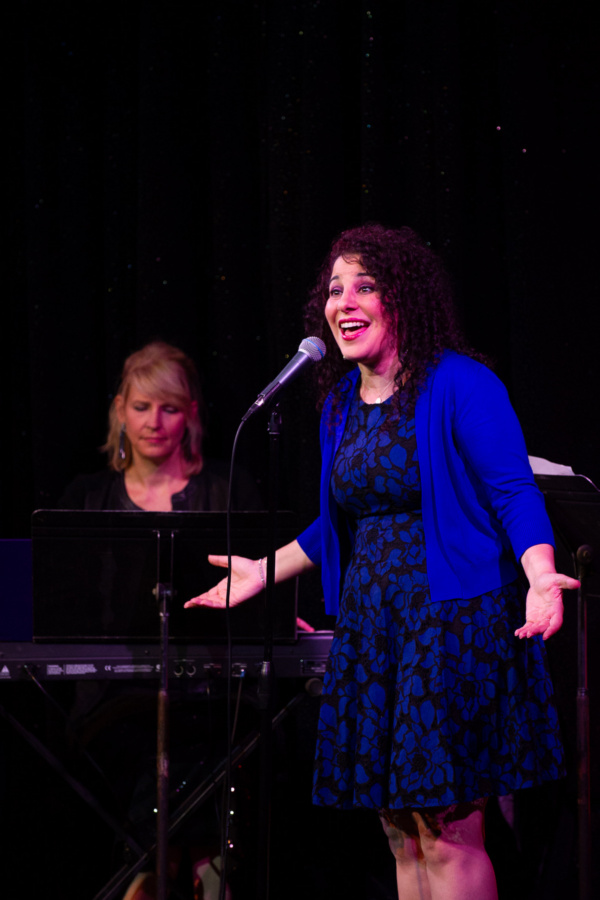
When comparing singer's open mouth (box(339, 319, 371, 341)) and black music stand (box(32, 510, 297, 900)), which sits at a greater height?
singer's open mouth (box(339, 319, 371, 341))

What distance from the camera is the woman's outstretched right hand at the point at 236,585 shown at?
2.10m

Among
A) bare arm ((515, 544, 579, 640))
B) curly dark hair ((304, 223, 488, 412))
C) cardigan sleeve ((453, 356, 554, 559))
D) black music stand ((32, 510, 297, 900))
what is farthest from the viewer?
black music stand ((32, 510, 297, 900))

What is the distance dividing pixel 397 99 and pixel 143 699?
6.99 ft

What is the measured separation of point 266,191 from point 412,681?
213 centimetres

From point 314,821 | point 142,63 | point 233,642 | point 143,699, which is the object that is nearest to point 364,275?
point 233,642

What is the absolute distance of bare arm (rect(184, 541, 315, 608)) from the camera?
2096 millimetres

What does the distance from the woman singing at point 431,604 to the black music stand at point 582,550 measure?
0.92 ft

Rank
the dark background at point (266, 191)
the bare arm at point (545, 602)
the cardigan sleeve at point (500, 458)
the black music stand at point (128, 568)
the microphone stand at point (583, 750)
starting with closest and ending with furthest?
the bare arm at point (545, 602) < the cardigan sleeve at point (500, 458) < the microphone stand at point (583, 750) < the black music stand at point (128, 568) < the dark background at point (266, 191)

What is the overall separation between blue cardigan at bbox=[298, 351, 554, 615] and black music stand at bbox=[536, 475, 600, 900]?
0.90 ft

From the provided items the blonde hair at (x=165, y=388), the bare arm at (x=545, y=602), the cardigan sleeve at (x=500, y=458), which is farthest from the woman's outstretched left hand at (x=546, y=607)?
Answer: the blonde hair at (x=165, y=388)

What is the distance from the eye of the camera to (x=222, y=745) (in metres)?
2.83

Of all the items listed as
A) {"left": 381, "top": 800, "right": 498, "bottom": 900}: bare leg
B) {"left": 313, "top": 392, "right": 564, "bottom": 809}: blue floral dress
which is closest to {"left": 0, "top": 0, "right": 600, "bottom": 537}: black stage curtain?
{"left": 313, "top": 392, "right": 564, "bottom": 809}: blue floral dress

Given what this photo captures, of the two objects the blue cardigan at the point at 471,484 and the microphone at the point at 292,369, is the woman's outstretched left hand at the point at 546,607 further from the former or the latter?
the microphone at the point at 292,369

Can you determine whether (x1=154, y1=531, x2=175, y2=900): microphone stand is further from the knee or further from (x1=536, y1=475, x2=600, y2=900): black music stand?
(x1=536, y1=475, x2=600, y2=900): black music stand
